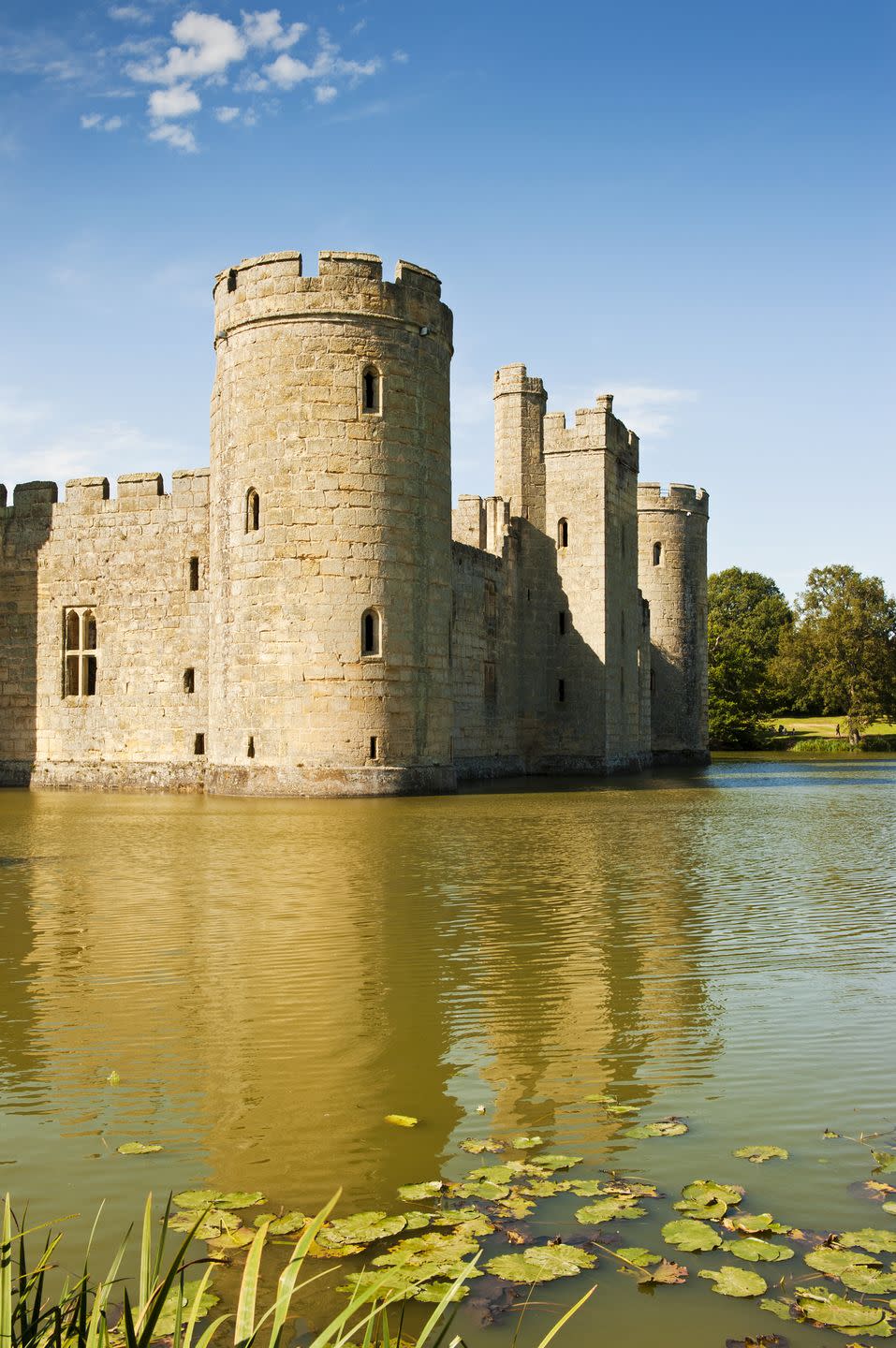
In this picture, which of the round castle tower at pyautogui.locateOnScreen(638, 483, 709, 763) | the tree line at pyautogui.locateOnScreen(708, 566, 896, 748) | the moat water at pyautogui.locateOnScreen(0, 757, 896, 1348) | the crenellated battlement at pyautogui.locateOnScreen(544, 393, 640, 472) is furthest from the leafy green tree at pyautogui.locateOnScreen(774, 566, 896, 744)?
the moat water at pyautogui.locateOnScreen(0, 757, 896, 1348)

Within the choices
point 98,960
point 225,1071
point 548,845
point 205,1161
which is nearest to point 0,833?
point 548,845

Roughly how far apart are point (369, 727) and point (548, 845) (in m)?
8.60

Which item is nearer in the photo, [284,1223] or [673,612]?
[284,1223]

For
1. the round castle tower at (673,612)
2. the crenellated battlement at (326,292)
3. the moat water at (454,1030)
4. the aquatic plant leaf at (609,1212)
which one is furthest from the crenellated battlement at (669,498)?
the aquatic plant leaf at (609,1212)

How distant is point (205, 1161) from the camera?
174 inches

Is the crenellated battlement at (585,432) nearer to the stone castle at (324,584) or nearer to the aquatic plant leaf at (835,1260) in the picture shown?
the stone castle at (324,584)

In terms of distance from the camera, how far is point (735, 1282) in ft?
11.5

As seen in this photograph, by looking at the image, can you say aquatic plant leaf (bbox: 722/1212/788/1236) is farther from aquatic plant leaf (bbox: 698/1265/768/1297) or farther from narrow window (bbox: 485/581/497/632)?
narrow window (bbox: 485/581/497/632)

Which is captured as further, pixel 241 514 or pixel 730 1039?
pixel 241 514

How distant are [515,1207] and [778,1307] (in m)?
0.91

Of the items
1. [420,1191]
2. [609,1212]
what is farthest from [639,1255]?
[420,1191]

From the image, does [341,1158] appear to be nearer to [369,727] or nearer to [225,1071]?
[225,1071]

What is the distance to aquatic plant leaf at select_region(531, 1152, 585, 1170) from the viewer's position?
434 cm

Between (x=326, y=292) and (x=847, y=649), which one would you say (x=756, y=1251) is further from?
(x=847, y=649)
